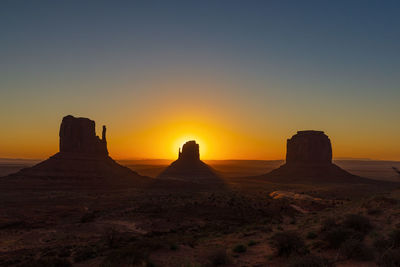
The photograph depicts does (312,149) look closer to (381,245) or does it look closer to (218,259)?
(381,245)

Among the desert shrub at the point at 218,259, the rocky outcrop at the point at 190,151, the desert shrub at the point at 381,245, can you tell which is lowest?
the desert shrub at the point at 218,259

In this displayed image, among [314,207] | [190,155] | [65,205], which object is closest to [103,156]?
[65,205]

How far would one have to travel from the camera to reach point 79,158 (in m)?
68.6

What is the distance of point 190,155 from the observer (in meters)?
120

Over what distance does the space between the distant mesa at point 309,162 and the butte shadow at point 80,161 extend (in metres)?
50.6

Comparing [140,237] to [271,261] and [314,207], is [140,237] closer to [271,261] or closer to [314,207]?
[271,261]

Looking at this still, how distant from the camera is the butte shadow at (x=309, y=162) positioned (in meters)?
90.1

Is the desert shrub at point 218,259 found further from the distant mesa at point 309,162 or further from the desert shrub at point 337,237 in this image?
the distant mesa at point 309,162

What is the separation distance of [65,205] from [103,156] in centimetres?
3802

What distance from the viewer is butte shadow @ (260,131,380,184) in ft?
296

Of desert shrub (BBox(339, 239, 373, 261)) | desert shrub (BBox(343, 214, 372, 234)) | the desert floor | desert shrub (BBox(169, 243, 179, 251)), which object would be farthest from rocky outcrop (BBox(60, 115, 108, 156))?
desert shrub (BBox(339, 239, 373, 261))

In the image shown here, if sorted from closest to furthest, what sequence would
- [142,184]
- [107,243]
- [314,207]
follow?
[107,243]
[314,207]
[142,184]

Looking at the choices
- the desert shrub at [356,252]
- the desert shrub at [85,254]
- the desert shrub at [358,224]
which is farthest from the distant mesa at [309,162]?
the desert shrub at [356,252]

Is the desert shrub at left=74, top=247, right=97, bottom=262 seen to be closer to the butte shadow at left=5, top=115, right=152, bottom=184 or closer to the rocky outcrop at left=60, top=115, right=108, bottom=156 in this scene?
the butte shadow at left=5, top=115, right=152, bottom=184
